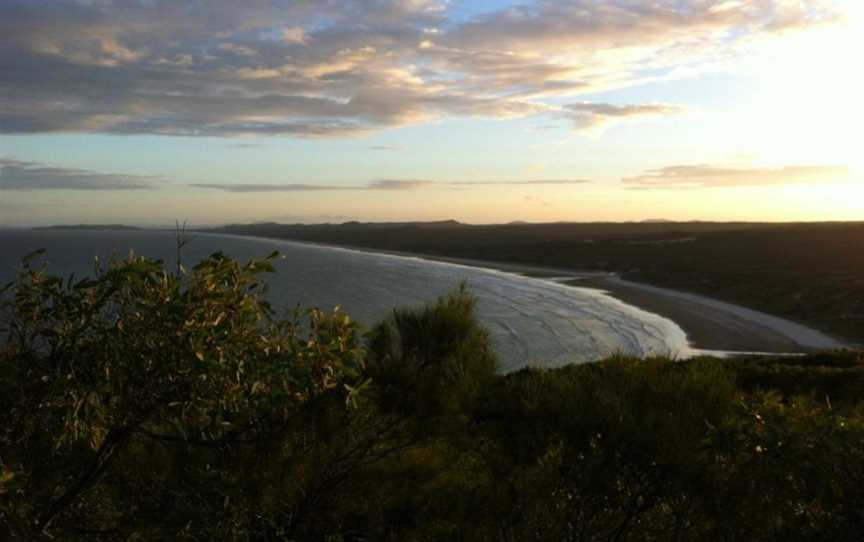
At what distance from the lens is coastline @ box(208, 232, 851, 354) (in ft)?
95.6

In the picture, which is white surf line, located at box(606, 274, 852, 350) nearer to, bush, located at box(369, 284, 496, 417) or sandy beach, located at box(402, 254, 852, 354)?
sandy beach, located at box(402, 254, 852, 354)

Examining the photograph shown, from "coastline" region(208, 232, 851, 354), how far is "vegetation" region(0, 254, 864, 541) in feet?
72.4

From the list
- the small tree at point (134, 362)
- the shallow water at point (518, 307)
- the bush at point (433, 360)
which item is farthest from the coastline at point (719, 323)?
the small tree at point (134, 362)

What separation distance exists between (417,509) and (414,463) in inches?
36.3

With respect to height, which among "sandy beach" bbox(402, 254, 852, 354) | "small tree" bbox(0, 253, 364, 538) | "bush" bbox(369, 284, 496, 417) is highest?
"small tree" bbox(0, 253, 364, 538)

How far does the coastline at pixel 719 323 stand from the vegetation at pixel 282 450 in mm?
22061

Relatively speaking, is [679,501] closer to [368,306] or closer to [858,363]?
[858,363]

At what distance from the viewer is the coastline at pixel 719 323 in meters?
29.1

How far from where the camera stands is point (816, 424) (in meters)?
A: 4.08

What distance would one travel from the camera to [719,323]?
116 ft

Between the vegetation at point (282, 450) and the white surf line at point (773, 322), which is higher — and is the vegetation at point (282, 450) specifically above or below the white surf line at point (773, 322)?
above

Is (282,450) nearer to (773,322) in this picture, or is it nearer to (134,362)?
(134,362)

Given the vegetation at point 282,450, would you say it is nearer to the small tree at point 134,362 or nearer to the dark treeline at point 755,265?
the small tree at point 134,362

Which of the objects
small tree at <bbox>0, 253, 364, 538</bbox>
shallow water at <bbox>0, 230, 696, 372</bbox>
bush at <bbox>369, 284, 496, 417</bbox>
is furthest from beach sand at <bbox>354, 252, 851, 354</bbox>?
small tree at <bbox>0, 253, 364, 538</bbox>
